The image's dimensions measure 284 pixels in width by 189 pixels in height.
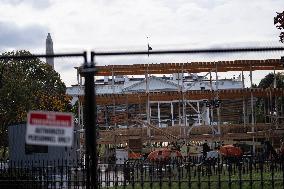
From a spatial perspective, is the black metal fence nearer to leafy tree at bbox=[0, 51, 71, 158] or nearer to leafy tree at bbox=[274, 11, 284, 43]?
leafy tree at bbox=[274, 11, 284, 43]

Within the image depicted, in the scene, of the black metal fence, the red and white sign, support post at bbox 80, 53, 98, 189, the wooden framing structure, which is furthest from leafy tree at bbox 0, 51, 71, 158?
the red and white sign

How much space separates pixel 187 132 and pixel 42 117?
2220 centimetres

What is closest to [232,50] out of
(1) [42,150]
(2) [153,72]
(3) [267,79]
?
(1) [42,150]

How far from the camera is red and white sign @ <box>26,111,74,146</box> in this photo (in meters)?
4.29

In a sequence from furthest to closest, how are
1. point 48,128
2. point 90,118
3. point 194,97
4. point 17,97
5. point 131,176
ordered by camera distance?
point 17,97 < point 194,97 < point 131,176 < point 90,118 < point 48,128

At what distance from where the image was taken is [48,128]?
4297mm

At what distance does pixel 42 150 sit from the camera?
21516mm

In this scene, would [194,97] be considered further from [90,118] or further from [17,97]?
[90,118]

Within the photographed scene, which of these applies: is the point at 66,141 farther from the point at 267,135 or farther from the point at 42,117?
the point at 267,135

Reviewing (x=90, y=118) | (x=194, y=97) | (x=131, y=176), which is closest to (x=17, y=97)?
(x=194, y=97)

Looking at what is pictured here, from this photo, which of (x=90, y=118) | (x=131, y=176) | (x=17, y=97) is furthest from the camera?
(x=17, y=97)

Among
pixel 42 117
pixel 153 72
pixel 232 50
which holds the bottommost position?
pixel 42 117

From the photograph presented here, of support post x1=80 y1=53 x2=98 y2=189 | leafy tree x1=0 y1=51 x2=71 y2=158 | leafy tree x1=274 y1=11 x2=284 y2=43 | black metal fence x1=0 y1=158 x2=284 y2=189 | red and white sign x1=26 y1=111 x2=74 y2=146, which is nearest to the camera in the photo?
red and white sign x1=26 y1=111 x2=74 y2=146

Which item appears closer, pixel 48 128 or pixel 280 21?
pixel 48 128
